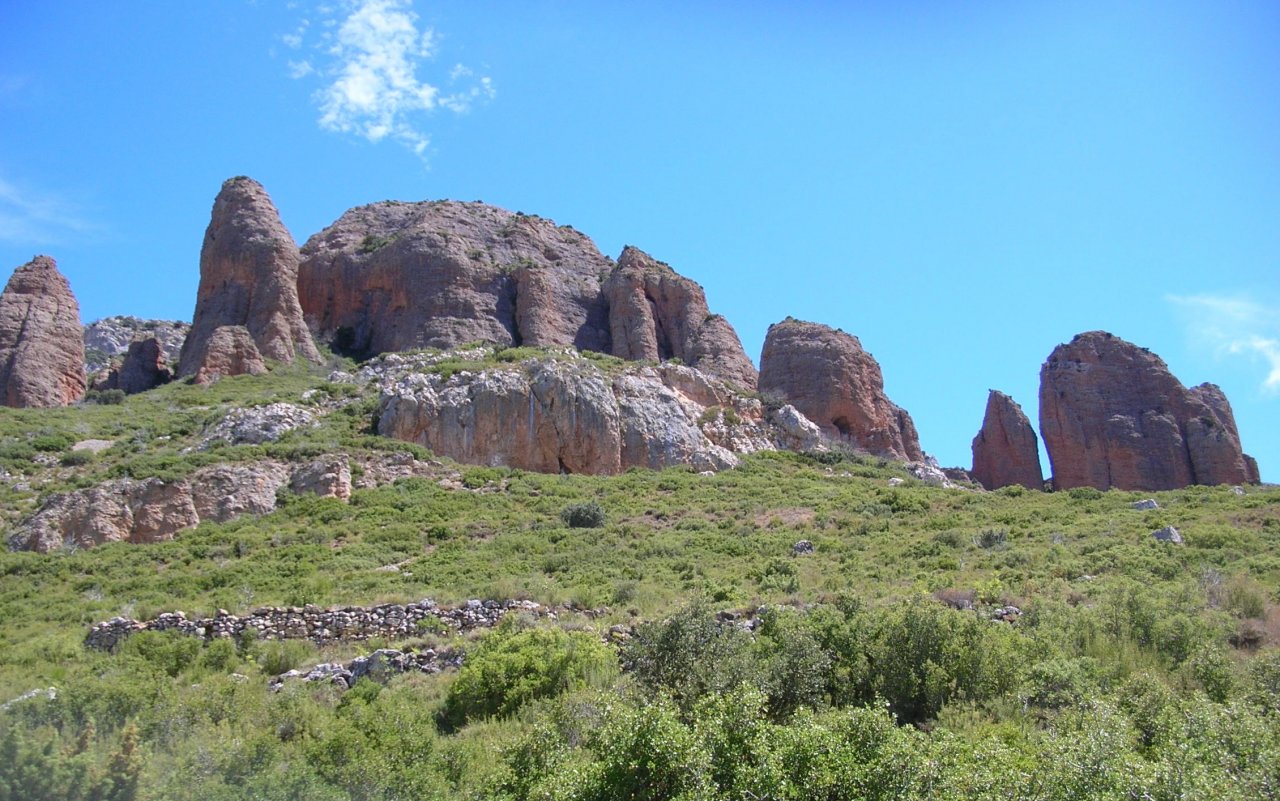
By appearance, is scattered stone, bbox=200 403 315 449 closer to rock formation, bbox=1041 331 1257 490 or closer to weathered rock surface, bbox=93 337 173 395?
weathered rock surface, bbox=93 337 173 395

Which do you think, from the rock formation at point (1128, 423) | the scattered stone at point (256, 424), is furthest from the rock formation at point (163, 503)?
the rock formation at point (1128, 423)

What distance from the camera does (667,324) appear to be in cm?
6159

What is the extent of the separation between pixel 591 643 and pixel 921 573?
405 inches

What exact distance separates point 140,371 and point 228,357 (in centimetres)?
714

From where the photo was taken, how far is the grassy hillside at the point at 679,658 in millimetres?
10938

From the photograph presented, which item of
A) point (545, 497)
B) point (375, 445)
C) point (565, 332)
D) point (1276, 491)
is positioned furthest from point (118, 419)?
point (1276, 491)

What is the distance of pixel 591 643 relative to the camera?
17578 millimetres

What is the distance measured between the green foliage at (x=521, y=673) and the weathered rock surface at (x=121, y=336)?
148ft

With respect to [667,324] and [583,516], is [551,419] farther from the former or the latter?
[667,324]

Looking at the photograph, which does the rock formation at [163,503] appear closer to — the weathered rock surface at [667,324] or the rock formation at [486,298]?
the rock formation at [486,298]

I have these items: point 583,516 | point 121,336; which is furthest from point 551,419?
point 121,336

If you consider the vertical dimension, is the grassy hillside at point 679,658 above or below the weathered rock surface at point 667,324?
below

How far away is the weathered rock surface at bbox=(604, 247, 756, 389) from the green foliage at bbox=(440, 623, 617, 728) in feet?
127

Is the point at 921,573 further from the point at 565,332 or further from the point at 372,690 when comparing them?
the point at 565,332
